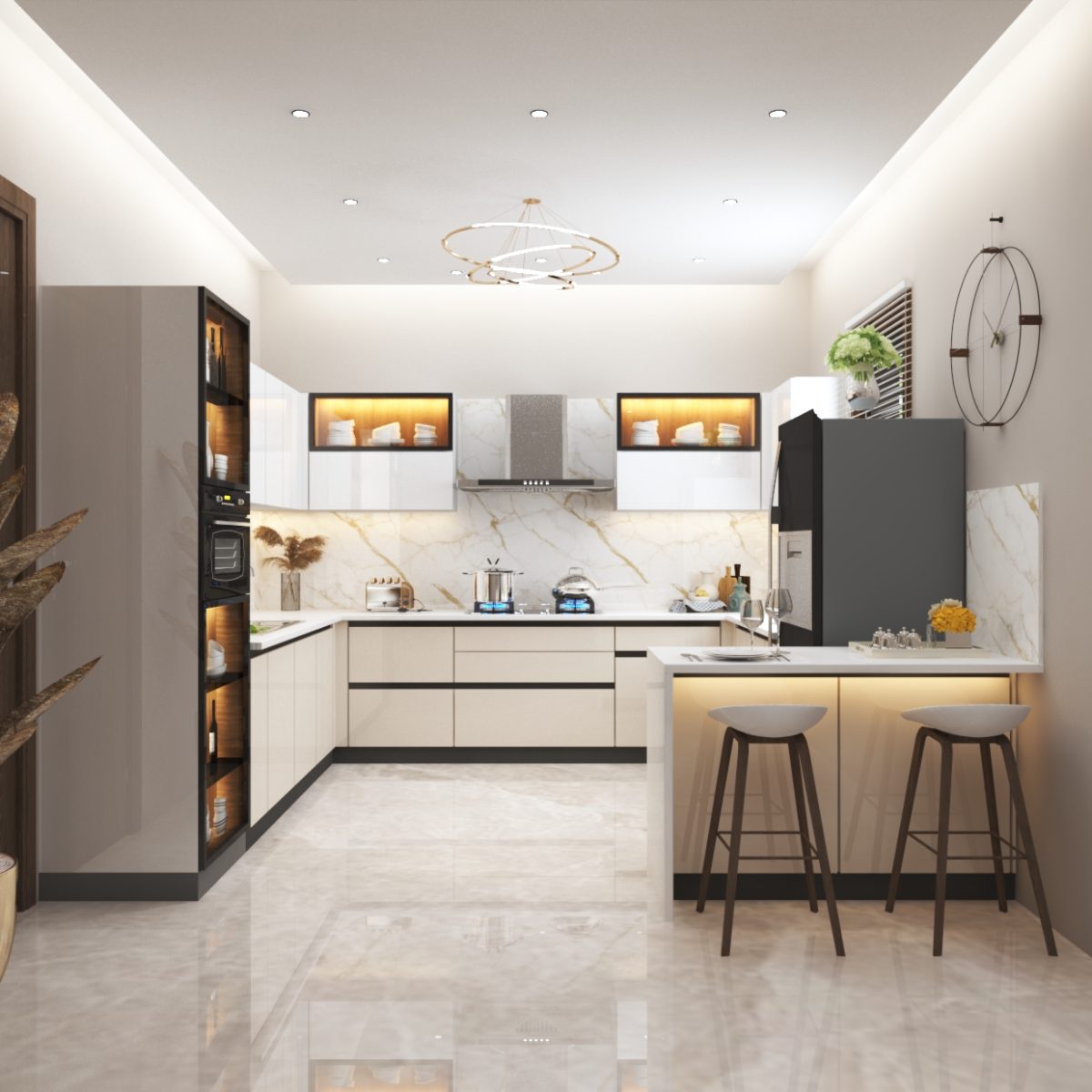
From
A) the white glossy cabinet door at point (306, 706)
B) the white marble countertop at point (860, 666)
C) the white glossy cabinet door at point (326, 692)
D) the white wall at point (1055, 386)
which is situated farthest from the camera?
the white glossy cabinet door at point (326, 692)

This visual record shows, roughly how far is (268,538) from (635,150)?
348 cm

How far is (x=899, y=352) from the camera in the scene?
4918mm

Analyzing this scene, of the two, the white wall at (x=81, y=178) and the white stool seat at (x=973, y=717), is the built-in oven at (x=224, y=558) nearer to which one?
the white wall at (x=81, y=178)

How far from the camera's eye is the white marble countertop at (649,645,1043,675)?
3.47 meters

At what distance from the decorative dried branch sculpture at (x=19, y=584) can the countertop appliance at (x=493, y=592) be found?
3.86 meters

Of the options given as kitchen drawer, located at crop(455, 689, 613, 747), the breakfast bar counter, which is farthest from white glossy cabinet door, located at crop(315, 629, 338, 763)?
the breakfast bar counter

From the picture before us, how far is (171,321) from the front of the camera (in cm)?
363

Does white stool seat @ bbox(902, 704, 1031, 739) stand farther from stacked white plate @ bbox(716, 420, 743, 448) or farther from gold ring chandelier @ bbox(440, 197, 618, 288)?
stacked white plate @ bbox(716, 420, 743, 448)

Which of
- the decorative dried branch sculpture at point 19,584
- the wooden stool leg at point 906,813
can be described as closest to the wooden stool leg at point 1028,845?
the wooden stool leg at point 906,813

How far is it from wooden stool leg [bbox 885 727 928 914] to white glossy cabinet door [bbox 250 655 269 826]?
2.52m

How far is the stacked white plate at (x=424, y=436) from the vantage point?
6.32 metres

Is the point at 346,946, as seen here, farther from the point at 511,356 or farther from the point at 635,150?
the point at 511,356

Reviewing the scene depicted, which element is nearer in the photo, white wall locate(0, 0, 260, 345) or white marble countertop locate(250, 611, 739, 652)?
white wall locate(0, 0, 260, 345)

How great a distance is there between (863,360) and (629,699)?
2475mm
